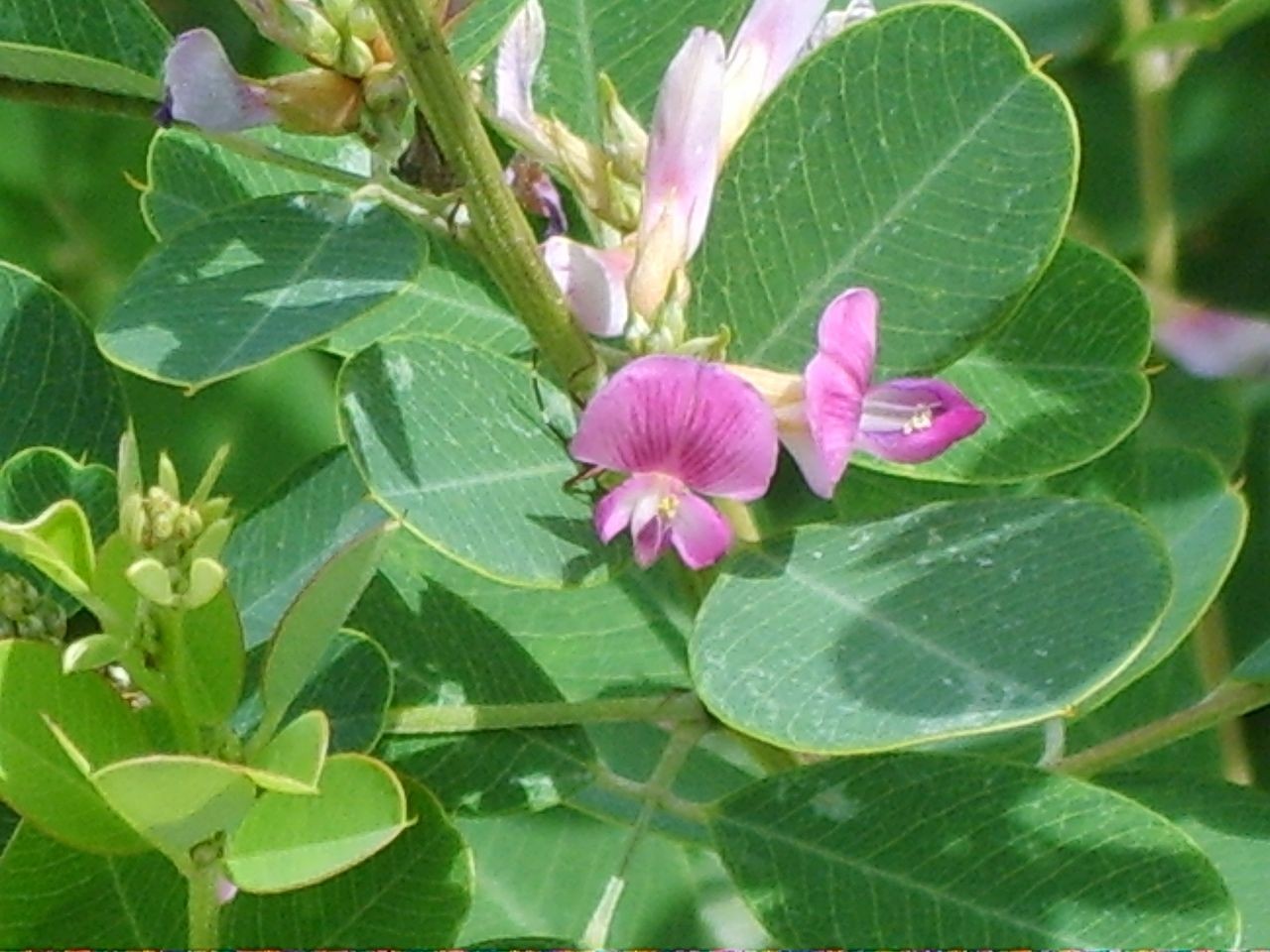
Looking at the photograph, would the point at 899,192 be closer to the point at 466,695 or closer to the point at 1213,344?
the point at 466,695

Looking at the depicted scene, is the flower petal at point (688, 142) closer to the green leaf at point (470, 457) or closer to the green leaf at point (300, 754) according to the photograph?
the green leaf at point (470, 457)

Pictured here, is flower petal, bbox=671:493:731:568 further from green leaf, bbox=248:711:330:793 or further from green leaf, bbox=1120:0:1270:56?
green leaf, bbox=1120:0:1270:56

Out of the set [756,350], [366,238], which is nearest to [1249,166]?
[756,350]

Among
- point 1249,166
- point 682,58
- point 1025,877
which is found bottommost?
point 1249,166

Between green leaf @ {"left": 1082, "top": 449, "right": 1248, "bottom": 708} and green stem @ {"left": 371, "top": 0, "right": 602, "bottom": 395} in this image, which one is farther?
green leaf @ {"left": 1082, "top": 449, "right": 1248, "bottom": 708}

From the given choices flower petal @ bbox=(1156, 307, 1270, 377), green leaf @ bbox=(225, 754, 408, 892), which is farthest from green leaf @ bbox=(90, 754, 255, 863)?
flower petal @ bbox=(1156, 307, 1270, 377)

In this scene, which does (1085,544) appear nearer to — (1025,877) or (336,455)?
(1025,877)

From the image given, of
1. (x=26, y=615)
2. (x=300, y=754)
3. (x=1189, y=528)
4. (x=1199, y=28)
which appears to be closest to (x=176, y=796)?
(x=300, y=754)

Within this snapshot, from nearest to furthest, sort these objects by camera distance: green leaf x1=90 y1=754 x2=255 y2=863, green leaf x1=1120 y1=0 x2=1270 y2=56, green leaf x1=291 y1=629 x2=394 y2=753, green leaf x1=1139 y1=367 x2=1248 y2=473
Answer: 1. green leaf x1=90 y1=754 x2=255 y2=863
2. green leaf x1=291 y1=629 x2=394 y2=753
3. green leaf x1=1120 y1=0 x2=1270 y2=56
4. green leaf x1=1139 y1=367 x2=1248 y2=473
